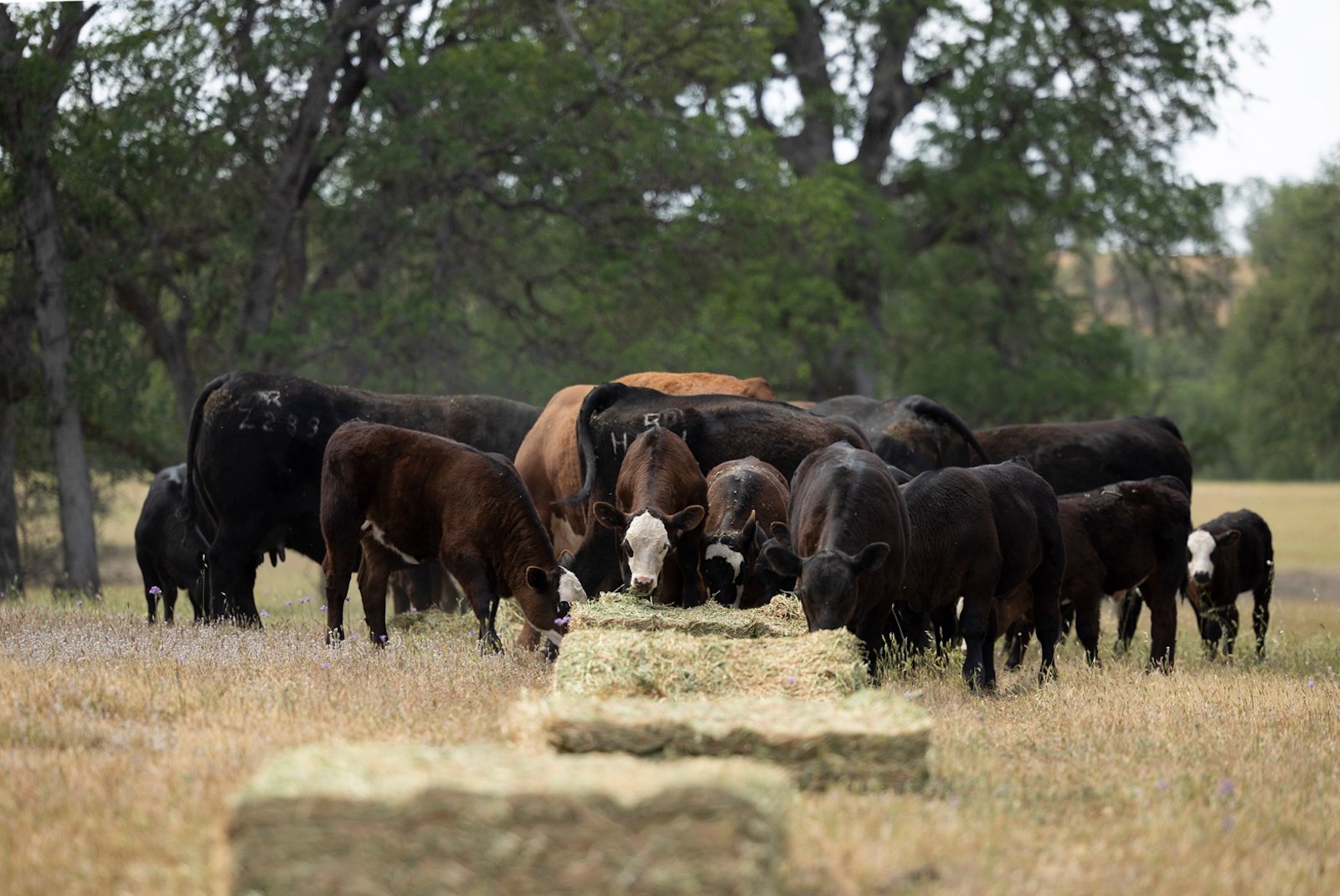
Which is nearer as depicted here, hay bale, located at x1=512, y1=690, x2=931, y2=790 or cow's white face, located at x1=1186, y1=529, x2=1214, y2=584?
hay bale, located at x1=512, y1=690, x2=931, y2=790

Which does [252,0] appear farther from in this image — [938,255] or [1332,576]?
[1332,576]

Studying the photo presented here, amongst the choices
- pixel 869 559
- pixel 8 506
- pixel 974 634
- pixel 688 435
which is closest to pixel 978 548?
pixel 974 634

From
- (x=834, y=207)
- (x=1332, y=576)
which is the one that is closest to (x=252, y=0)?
(x=834, y=207)

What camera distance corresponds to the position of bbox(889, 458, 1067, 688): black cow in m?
8.84

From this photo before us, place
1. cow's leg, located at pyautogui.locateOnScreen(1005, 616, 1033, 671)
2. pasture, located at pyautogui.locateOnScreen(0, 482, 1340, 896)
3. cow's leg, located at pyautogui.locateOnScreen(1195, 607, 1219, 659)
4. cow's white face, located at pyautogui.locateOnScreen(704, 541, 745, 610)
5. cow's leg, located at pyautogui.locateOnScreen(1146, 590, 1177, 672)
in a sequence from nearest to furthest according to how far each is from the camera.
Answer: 1. pasture, located at pyautogui.locateOnScreen(0, 482, 1340, 896)
2. cow's white face, located at pyautogui.locateOnScreen(704, 541, 745, 610)
3. cow's leg, located at pyautogui.locateOnScreen(1146, 590, 1177, 672)
4. cow's leg, located at pyautogui.locateOnScreen(1005, 616, 1033, 671)
5. cow's leg, located at pyautogui.locateOnScreen(1195, 607, 1219, 659)

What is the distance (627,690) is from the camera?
686 cm

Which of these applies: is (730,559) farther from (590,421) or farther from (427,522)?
(590,421)

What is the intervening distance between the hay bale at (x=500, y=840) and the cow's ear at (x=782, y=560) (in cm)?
379

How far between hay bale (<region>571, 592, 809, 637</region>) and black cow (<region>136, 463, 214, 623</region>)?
561 centimetres

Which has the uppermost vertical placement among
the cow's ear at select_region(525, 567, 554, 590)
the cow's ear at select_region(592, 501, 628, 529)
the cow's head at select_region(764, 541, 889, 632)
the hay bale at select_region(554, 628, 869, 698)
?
the cow's ear at select_region(592, 501, 628, 529)

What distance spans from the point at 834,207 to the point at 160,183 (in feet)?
31.0

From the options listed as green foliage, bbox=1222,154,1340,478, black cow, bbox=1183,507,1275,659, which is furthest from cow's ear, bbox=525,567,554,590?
green foliage, bbox=1222,154,1340,478

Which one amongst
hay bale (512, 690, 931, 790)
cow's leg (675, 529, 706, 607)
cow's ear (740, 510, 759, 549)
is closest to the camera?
hay bale (512, 690, 931, 790)

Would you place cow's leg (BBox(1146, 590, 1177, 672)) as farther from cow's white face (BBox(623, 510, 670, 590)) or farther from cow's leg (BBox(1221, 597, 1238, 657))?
cow's white face (BBox(623, 510, 670, 590))
